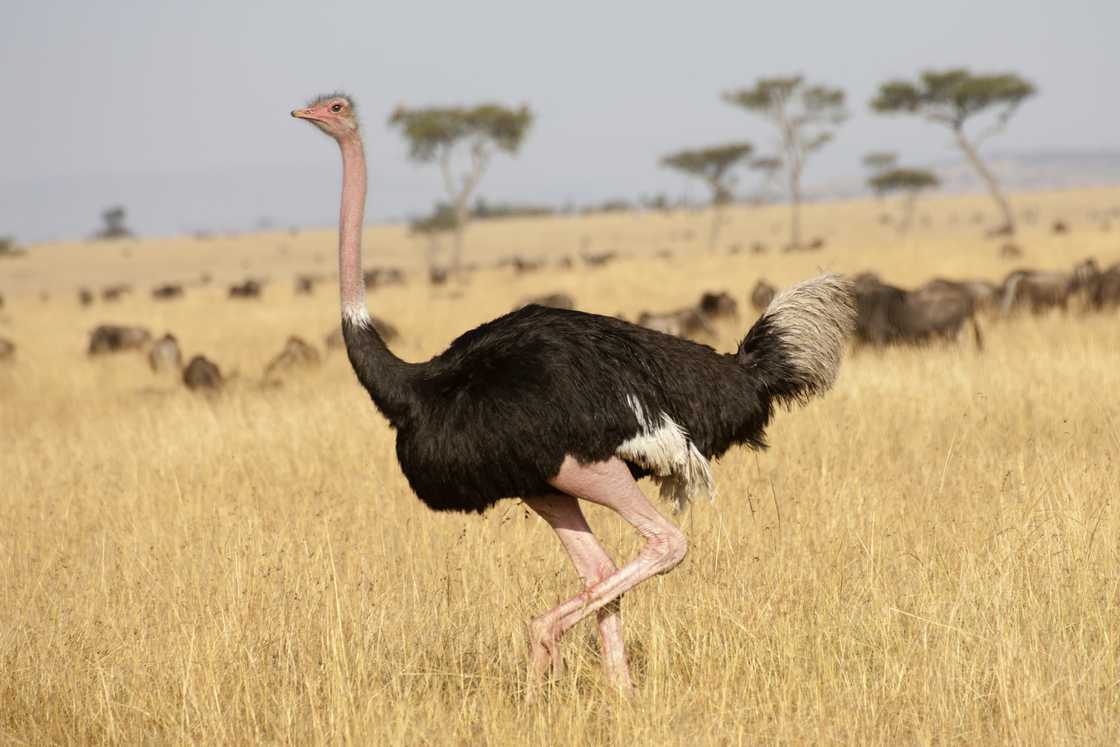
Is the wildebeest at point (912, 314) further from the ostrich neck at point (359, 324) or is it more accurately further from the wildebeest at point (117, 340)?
the wildebeest at point (117, 340)

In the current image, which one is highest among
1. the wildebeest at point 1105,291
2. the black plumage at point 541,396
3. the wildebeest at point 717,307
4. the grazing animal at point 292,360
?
the black plumage at point 541,396

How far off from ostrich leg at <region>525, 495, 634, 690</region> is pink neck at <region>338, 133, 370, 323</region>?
0.99m

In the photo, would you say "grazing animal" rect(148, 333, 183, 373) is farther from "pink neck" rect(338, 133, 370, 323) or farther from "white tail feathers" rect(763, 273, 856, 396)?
"white tail feathers" rect(763, 273, 856, 396)

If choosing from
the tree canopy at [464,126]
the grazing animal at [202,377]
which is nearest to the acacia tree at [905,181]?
the tree canopy at [464,126]

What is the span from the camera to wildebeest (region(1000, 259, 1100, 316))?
18.0 metres

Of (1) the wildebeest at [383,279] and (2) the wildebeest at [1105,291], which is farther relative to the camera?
(1) the wildebeest at [383,279]

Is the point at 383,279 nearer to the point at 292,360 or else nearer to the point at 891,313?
the point at 292,360

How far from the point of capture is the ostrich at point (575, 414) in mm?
4484

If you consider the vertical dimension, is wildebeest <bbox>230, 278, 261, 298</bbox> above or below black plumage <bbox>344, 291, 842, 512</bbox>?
below

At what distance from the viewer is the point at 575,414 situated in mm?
4473

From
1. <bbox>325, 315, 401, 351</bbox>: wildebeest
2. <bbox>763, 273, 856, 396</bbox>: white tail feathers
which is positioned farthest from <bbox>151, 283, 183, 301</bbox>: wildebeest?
<bbox>763, 273, 856, 396</bbox>: white tail feathers

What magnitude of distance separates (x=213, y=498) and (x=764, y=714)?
474 cm

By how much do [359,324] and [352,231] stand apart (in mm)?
423

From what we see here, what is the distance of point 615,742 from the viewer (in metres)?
4.30
